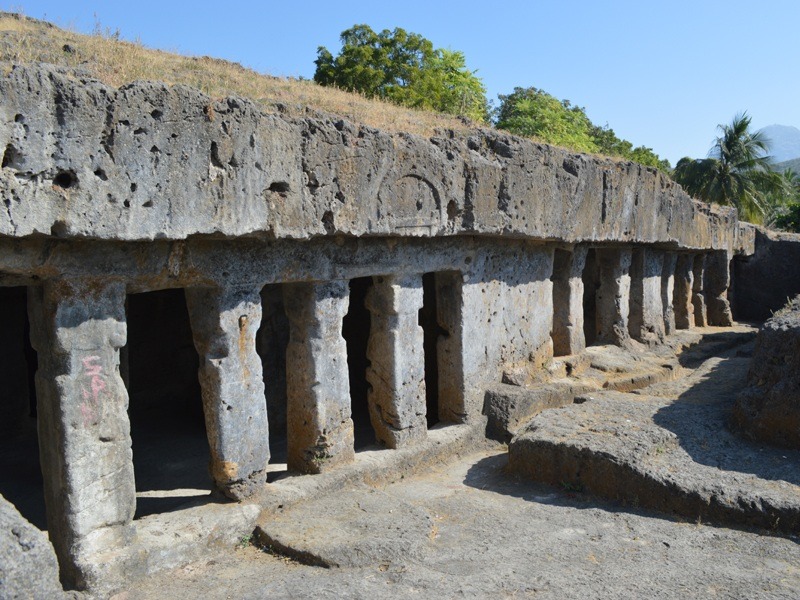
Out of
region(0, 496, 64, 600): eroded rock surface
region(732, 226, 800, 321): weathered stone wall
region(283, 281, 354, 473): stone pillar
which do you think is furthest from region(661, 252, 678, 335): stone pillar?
region(0, 496, 64, 600): eroded rock surface

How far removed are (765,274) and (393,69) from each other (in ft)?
37.9

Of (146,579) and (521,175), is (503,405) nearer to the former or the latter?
(521,175)

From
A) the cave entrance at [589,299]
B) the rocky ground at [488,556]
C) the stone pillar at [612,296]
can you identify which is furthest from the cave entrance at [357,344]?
the cave entrance at [589,299]

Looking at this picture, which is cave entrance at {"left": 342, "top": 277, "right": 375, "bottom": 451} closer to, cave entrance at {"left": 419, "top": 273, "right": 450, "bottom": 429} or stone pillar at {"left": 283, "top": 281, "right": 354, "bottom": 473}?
cave entrance at {"left": 419, "top": 273, "right": 450, "bottom": 429}

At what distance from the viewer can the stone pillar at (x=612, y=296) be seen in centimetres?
1156

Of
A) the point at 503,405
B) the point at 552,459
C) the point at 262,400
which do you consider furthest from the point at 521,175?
the point at 262,400

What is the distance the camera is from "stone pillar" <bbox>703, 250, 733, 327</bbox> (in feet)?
52.0

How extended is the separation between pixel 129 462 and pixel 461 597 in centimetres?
223

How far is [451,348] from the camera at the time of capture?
314 inches

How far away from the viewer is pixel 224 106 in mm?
5020

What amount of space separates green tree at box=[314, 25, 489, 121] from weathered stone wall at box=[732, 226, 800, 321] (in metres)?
8.28

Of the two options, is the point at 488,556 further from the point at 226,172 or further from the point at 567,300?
the point at 567,300

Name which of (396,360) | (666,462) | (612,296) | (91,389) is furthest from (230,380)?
(612,296)

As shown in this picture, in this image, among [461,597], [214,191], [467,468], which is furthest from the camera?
[467,468]
